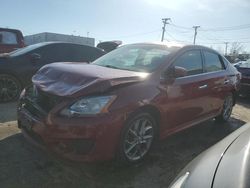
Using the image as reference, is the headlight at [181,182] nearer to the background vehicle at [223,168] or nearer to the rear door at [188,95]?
the background vehicle at [223,168]

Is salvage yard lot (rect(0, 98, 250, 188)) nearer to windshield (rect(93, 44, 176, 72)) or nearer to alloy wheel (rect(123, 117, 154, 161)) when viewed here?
alloy wheel (rect(123, 117, 154, 161))

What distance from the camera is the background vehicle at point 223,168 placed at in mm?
1549

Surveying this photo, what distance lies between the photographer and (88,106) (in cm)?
313

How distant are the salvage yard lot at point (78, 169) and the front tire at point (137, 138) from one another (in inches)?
5.6

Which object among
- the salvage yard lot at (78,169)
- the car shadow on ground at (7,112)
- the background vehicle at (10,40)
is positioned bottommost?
the car shadow on ground at (7,112)

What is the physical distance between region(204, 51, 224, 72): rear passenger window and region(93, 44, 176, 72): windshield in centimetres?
103

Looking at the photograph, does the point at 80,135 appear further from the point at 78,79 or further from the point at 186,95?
the point at 186,95

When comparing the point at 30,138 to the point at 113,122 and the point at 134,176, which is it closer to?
the point at 113,122

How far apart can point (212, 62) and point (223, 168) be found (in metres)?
3.84

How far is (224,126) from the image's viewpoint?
5988 millimetres

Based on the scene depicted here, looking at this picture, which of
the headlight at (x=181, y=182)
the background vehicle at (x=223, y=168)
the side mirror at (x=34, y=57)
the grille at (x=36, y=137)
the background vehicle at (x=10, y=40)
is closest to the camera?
the background vehicle at (x=223, y=168)

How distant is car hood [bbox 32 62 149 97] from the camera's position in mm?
3236

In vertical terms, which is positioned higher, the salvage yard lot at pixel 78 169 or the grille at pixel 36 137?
the grille at pixel 36 137

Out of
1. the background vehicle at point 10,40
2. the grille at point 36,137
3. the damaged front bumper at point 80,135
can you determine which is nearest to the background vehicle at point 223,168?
the damaged front bumper at point 80,135
